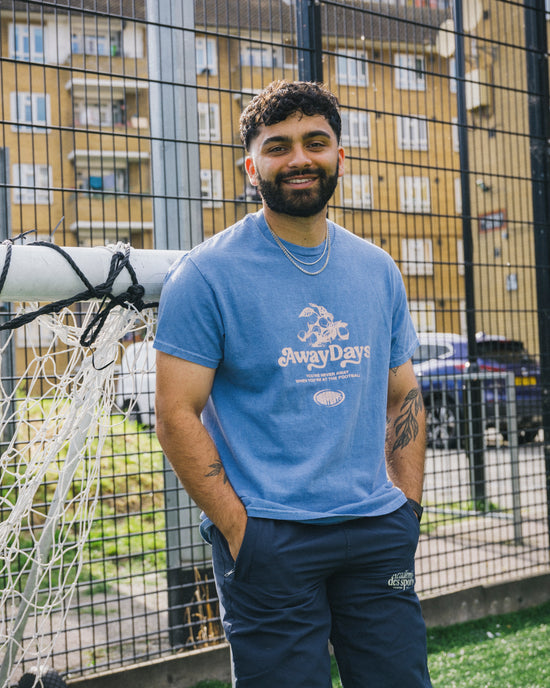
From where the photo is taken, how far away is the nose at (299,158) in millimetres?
1947

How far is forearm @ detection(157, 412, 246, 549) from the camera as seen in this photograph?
181cm

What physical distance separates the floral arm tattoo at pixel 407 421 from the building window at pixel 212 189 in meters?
1.55

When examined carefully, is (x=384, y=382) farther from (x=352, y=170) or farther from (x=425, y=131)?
(x=425, y=131)

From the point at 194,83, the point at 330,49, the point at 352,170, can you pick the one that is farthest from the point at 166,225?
the point at 330,49

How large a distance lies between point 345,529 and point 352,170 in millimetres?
2378

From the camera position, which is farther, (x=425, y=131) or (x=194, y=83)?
(x=425, y=131)

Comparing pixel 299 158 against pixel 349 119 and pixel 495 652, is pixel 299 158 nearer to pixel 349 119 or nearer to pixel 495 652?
pixel 349 119

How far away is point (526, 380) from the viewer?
5.43m

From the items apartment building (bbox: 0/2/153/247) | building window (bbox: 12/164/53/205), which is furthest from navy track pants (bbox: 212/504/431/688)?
building window (bbox: 12/164/53/205)

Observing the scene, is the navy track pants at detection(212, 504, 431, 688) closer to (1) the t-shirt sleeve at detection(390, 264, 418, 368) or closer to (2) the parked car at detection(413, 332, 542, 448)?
(1) the t-shirt sleeve at detection(390, 264, 418, 368)

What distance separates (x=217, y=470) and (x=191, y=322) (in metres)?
0.35

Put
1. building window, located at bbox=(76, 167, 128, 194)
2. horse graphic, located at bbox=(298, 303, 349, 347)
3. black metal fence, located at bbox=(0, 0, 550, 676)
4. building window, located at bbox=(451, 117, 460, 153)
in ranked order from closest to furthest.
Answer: horse graphic, located at bbox=(298, 303, 349, 347)
building window, located at bbox=(76, 167, 128, 194)
black metal fence, located at bbox=(0, 0, 550, 676)
building window, located at bbox=(451, 117, 460, 153)

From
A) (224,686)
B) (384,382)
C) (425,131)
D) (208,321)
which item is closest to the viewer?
(208,321)

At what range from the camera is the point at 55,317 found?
2.09m
